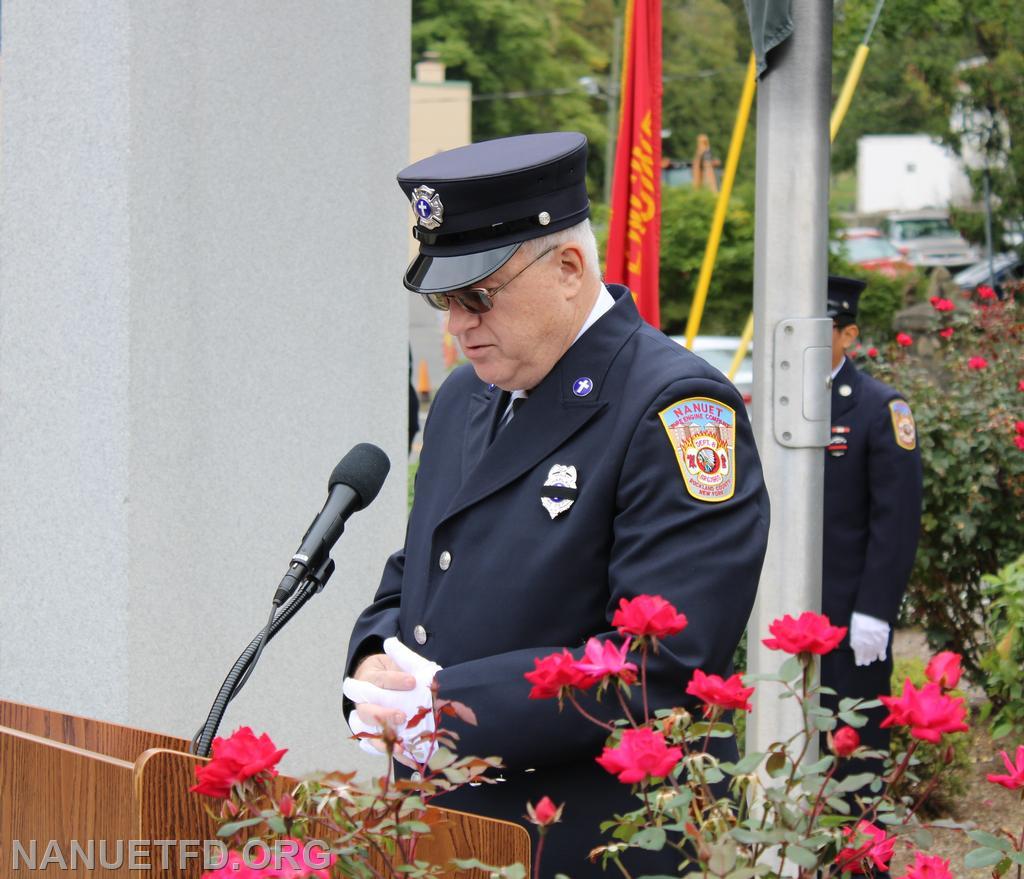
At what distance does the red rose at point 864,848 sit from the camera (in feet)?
4.31

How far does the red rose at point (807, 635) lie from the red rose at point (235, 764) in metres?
0.48

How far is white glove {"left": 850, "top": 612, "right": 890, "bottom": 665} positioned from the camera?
470 centimetres

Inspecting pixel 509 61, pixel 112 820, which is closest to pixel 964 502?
pixel 112 820

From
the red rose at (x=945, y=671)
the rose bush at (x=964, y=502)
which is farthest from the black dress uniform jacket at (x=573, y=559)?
the rose bush at (x=964, y=502)

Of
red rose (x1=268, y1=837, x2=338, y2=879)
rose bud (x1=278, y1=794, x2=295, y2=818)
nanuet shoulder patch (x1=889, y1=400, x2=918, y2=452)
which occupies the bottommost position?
nanuet shoulder patch (x1=889, y1=400, x2=918, y2=452)

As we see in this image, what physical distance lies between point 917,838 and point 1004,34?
59.9 ft

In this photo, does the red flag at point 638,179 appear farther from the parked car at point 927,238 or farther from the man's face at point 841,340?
the parked car at point 927,238

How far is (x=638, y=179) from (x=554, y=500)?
2.83 metres

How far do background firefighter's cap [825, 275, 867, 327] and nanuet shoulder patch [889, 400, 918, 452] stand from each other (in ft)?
1.38

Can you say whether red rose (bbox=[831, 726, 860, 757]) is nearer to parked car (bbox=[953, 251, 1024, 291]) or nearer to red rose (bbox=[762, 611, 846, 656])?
red rose (bbox=[762, 611, 846, 656])

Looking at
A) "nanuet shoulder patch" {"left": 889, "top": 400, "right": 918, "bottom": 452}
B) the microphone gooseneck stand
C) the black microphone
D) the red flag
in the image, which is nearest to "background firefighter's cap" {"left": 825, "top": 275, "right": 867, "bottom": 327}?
"nanuet shoulder patch" {"left": 889, "top": 400, "right": 918, "bottom": 452}

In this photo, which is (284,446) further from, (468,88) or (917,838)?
(468,88)

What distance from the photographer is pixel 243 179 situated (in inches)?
143

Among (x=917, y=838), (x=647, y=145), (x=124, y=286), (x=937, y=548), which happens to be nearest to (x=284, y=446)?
(x=124, y=286)
